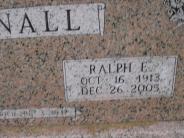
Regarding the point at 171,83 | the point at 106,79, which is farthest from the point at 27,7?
the point at 171,83

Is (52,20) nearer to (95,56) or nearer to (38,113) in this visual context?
(95,56)

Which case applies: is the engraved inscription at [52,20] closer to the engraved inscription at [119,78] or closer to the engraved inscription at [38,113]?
the engraved inscription at [119,78]

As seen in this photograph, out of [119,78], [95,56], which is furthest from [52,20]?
[119,78]

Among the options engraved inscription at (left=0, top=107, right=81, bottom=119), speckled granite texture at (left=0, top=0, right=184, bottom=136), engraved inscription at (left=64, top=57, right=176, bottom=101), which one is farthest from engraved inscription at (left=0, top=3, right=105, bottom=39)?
engraved inscription at (left=0, top=107, right=81, bottom=119)

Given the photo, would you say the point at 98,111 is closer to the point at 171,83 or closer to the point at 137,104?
the point at 137,104

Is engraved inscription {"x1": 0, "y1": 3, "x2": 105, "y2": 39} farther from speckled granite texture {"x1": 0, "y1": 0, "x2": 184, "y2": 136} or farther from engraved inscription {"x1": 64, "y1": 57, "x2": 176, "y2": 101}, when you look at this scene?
engraved inscription {"x1": 64, "y1": 57, "x2": 176, "y2": 101}

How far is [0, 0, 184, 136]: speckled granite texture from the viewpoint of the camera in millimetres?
1371

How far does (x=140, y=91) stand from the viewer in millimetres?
1562

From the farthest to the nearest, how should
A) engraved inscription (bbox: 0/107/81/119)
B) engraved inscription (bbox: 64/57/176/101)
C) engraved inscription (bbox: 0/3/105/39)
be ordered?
engraved inscription (bbox: 0/107/81/119) < engraved inscription (bbox: 64/57/176/101) < engraved inscription (bbox: 0/3/105/39)

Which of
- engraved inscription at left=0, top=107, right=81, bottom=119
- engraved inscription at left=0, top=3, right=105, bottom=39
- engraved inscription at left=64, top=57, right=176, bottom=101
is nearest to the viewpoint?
engraved inscription at left=0, top=3, right=105, bottom=39

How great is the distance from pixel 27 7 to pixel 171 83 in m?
0.66

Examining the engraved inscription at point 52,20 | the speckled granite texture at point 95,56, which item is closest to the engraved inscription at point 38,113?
the speckled granite texture at point 95,56

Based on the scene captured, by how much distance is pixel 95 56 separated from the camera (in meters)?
1.47

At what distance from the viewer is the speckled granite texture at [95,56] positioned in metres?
1.37
